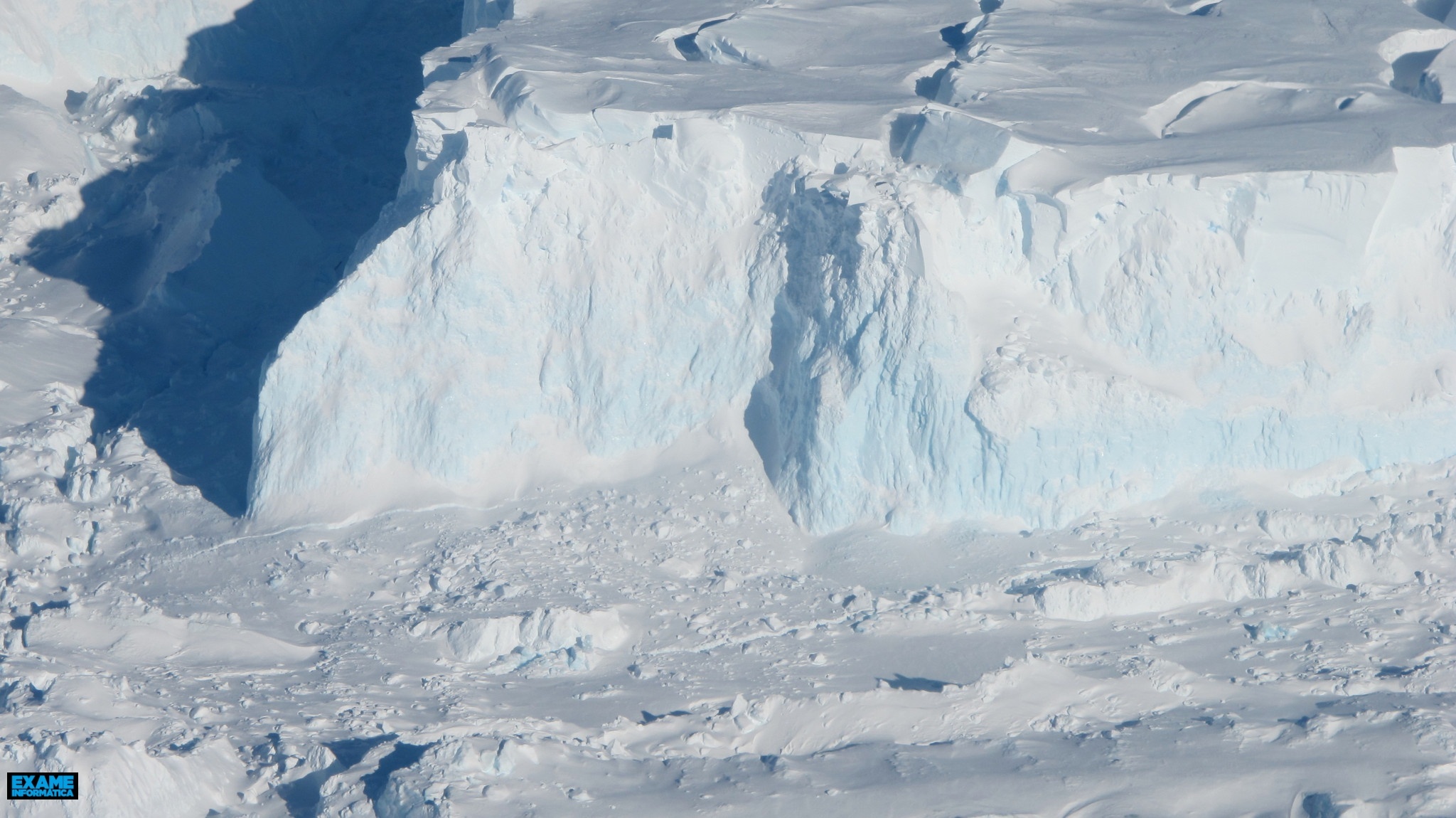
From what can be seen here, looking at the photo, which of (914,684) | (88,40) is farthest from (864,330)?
(88,40)

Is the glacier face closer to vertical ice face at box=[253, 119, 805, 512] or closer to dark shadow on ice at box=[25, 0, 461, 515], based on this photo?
vertical ice face at box=[253, 119, 805, 512]

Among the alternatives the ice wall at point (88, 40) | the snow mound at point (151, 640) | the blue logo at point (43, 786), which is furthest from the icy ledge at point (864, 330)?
the ice wall at point (88, 40)

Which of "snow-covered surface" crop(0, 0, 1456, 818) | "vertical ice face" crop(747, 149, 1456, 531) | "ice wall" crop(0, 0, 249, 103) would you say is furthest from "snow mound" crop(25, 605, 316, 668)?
"ice wall" crop(0, 0, 249, 103)

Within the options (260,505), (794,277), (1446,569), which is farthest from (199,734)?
(1446,569)

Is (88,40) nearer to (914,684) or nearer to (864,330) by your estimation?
(864,330)

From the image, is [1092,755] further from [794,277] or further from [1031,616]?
[794,277]

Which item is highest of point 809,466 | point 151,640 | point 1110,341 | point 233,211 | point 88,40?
point 88,40
